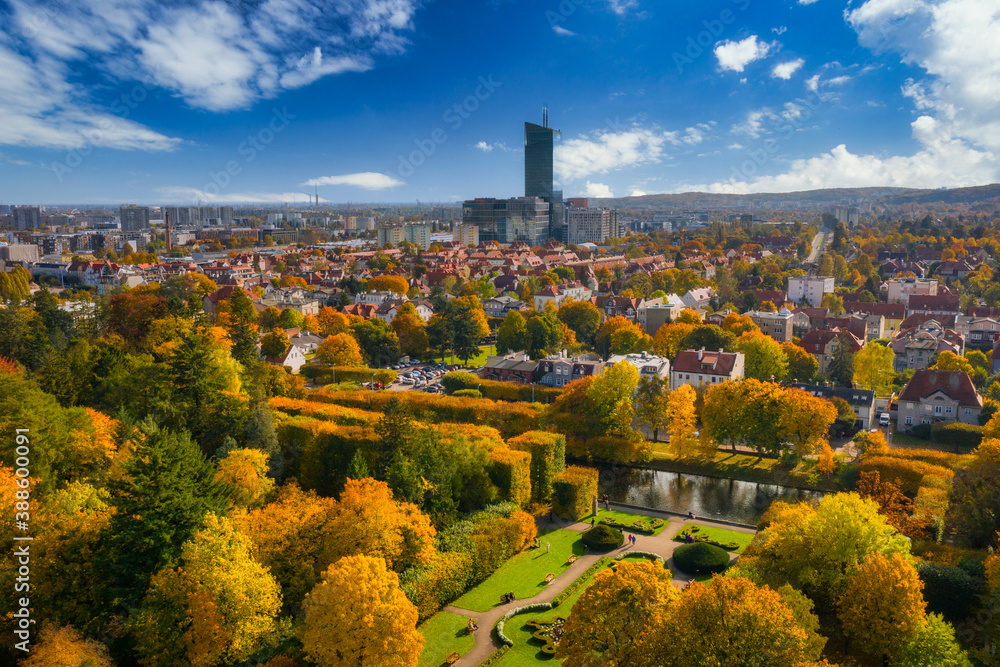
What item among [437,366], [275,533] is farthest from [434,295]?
[275,533]

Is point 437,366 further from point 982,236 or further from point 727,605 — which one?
point 982,236

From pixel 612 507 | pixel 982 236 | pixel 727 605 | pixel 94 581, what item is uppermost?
pixel 982 236

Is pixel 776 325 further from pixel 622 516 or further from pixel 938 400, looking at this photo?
pixel 622 516

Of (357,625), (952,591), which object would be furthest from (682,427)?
(357,625)

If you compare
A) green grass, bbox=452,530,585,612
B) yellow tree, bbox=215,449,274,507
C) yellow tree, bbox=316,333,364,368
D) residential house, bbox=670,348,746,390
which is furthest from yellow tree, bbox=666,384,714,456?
yellow tree, bbox=316,333,364,368

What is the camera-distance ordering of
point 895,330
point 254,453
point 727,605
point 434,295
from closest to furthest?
point 727,605 → point 254,453 → point 895,330 → point 434,295

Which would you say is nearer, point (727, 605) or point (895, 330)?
point (727, 605)

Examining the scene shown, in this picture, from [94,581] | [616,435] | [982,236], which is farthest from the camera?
[982,236]
